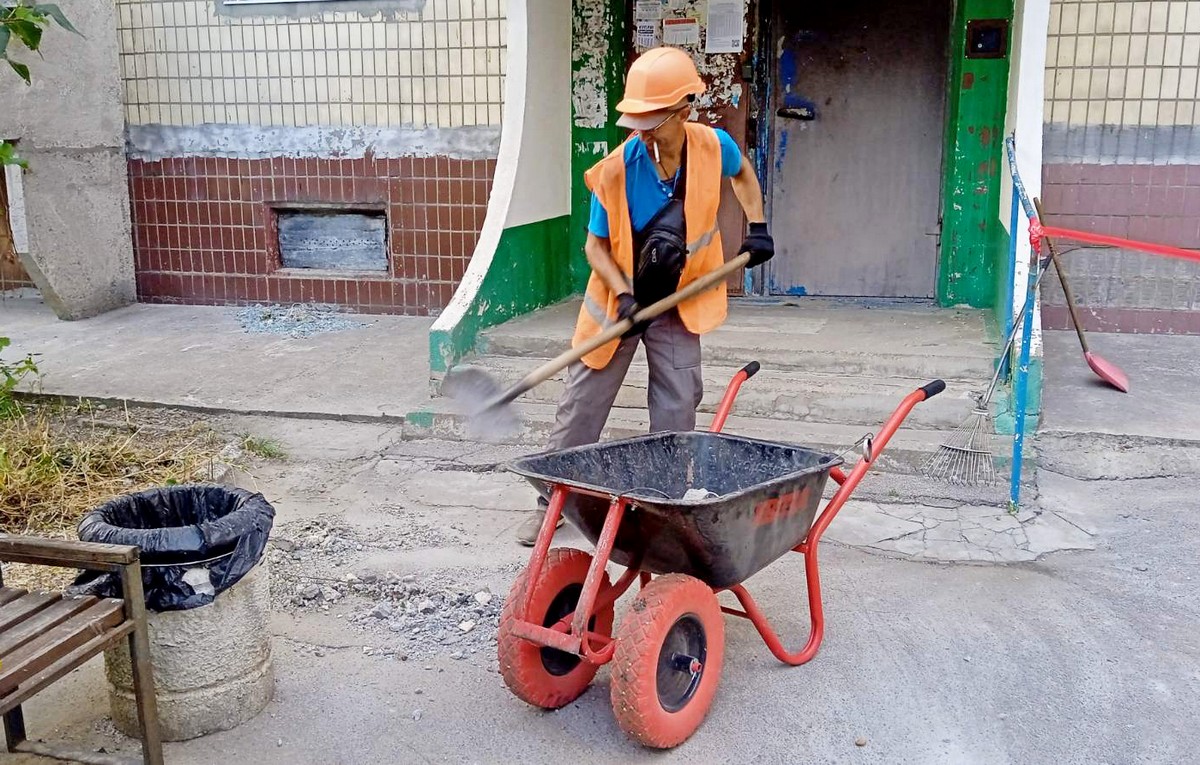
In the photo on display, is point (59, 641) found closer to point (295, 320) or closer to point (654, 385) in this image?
point (654, 385)

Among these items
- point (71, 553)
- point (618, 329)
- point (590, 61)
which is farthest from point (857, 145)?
point (71, 553)

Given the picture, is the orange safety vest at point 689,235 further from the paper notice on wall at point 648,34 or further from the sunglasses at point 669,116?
the paper notice on wall at point 648,34

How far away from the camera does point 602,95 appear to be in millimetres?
7074

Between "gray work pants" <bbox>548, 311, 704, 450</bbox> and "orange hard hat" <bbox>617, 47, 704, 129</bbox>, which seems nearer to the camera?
"orange hard hat" <bbox>617, 47, 704, 129</bbox>

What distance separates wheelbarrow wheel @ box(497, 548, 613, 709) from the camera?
309cm

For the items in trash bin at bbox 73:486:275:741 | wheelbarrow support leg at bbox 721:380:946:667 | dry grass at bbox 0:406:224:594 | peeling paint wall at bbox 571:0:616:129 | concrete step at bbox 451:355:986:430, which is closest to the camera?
trash bin at bbox 73:486:275:741

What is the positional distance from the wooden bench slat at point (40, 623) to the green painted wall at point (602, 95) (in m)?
4.56

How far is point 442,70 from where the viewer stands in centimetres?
752

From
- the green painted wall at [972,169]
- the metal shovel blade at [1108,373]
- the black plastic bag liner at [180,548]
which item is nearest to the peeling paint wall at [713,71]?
the green painted wall at [972,169]

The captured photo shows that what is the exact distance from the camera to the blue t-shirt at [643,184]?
391 centimetres

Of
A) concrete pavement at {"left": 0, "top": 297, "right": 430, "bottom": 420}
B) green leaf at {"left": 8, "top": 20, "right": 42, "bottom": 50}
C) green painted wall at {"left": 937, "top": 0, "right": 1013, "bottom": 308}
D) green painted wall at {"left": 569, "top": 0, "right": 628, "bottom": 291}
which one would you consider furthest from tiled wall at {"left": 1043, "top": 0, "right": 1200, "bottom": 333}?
green leaf at {"left": 8, "top": 20, "right": 42, "bottom": 50}

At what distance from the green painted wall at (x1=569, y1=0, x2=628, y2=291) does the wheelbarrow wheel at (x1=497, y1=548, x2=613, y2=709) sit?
155 inches

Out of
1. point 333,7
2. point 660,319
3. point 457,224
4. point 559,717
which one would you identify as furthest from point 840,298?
point 559,717

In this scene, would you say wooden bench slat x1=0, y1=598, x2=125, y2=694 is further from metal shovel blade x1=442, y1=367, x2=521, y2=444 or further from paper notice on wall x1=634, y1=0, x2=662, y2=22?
paper notice on wall x1=634, y1=0, x2=662, y2=22
